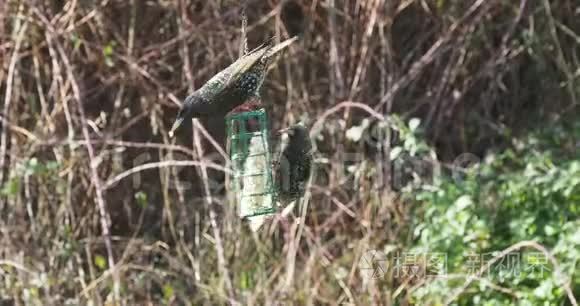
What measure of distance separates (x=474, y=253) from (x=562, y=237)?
309 mm

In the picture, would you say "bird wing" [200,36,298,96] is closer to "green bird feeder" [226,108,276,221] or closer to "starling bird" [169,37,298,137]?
"starling bird" [169,37,298,137]

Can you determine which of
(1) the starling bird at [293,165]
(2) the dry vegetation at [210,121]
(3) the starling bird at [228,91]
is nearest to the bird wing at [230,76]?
(3) the starling bird at [228,91]

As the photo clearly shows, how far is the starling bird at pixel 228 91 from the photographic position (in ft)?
6.38

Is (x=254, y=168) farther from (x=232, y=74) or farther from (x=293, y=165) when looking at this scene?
(x=232, y=74)

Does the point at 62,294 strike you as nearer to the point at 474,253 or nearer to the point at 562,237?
the point at 474,253

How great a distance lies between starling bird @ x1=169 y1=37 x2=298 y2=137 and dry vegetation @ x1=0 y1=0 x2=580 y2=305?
1626mm

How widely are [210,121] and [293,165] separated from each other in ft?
5.68

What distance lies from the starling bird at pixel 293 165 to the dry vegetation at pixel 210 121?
1296 mm

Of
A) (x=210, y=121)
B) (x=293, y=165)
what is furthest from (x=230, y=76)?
(x=210, y=121)

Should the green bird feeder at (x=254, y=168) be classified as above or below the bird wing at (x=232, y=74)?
below

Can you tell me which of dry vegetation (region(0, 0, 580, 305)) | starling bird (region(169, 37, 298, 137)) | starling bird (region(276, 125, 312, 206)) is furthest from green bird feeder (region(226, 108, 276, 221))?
dry vegetation (region(0, 0, 580, 305))

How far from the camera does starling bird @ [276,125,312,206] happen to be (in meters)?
2.23

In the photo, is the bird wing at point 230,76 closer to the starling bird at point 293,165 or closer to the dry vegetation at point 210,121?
the starling bird at point 293,165

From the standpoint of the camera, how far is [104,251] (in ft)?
13.2
